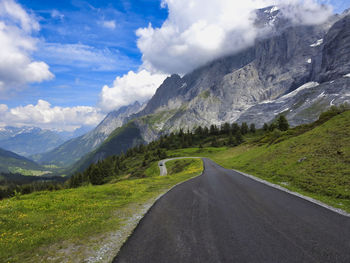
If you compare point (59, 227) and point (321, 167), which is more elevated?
point (59, 227)

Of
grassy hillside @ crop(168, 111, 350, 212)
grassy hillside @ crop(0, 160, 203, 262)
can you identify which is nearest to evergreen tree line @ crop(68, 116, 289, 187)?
grassy hillside @ crop(168, 111, 350, 212)

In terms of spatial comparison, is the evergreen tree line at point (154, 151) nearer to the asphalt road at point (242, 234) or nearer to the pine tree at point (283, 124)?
the pine tree at point (283, 124)

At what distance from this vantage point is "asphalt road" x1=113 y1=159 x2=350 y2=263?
6.82m

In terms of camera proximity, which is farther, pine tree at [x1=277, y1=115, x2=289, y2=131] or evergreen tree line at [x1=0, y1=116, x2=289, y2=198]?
evergreen tree line at [x1=0, y1=116, x2=289, y2=198]

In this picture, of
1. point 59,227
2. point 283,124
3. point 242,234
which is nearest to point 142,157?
point 283,124

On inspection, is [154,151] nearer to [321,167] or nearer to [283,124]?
[283,124]

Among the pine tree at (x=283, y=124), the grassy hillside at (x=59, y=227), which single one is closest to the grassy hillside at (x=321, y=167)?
the grassy hillside at (x=59, y=227)

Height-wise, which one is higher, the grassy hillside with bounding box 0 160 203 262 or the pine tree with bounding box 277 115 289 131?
the pine tree with bounding box 277 115 289 131

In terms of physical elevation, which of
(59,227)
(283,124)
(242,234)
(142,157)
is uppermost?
(283,124)

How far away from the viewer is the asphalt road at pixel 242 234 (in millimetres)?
6820

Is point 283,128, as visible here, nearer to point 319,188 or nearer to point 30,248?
point 319,188

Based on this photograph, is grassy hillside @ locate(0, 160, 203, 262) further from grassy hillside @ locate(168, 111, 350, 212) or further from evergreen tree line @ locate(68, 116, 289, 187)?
evergreen tree line @ locate(68, 116, 289, 187)

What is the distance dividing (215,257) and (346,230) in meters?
6.49

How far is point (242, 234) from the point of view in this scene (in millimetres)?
8547
